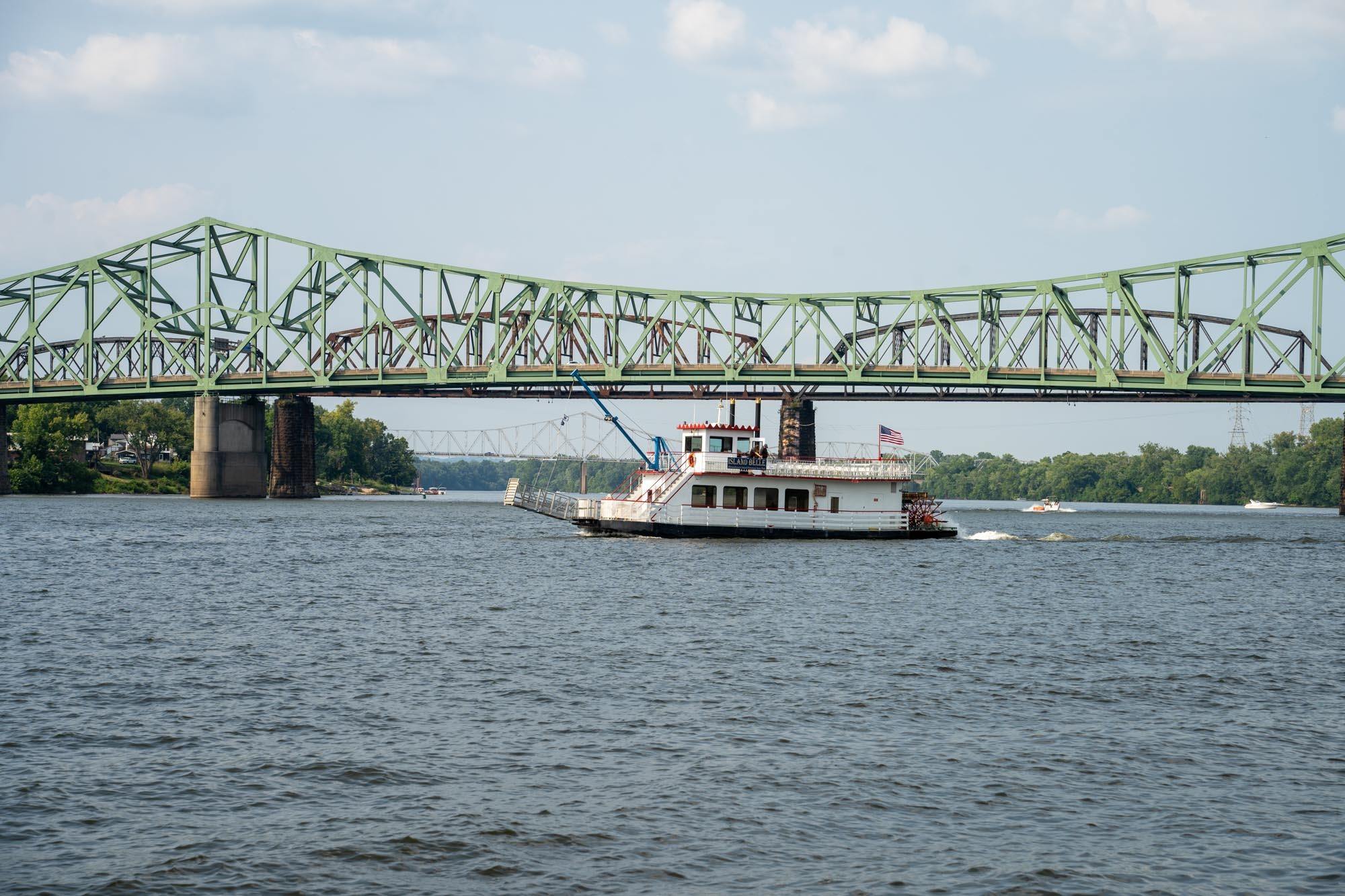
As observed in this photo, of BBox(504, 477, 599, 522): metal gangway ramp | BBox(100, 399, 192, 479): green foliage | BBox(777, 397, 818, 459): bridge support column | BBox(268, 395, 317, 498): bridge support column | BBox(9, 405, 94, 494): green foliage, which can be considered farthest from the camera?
BBox(100, 399, 192, 479): green foliage

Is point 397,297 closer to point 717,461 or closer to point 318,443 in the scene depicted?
point 318,443

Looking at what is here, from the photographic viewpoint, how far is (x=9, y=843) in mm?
14531

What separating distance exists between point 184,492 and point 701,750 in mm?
144719

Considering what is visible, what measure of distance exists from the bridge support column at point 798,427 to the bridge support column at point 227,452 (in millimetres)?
50641

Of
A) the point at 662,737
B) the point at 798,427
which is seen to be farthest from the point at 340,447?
the point at 662,737

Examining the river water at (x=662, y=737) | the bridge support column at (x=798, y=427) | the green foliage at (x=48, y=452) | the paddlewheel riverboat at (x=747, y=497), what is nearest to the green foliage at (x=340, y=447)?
the green foliage at (x=48, y=452)

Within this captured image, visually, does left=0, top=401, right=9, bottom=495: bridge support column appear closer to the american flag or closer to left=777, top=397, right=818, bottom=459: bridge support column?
left=777, top=397, right=818, bottom=459: bridge support column

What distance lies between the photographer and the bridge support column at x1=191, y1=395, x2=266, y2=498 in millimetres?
124750

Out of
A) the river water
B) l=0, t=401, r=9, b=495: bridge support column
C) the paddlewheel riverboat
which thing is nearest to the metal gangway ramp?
the paddlewheel riverboat

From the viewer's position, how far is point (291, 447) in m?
138

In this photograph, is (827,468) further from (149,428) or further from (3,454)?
(149,428)

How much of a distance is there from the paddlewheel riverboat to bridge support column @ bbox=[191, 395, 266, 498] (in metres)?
71.3

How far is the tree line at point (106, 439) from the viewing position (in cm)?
14000

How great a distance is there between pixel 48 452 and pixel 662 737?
138240 mm
